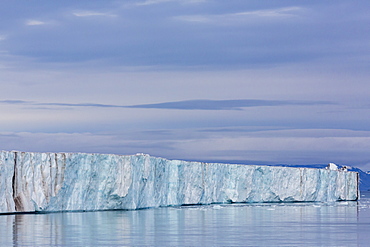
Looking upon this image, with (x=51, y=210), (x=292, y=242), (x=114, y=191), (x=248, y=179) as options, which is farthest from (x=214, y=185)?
(x=292, y=242)

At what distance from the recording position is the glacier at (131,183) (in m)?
20.5

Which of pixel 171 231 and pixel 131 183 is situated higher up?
pixel 131 183

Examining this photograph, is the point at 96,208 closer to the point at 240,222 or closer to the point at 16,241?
the point at 240,222

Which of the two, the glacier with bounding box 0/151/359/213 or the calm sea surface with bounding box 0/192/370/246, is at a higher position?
the glacier with bounding box 0/151/359/213

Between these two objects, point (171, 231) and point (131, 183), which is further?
point (131, 183)

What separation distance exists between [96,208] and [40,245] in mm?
10659

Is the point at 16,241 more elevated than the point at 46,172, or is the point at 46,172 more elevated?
the point at 46,172

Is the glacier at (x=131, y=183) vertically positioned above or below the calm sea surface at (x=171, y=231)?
above

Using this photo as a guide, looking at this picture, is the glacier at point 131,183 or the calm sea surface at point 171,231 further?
the glacier at point 131,183

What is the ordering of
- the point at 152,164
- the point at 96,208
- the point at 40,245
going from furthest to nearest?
the point at 152,164
the point at 96,208
the point at 40,245

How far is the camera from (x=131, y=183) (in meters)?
23.7

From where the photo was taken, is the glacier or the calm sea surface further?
the glacier

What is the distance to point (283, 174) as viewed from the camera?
34.8 meters

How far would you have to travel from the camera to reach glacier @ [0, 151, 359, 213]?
67.2 feet
